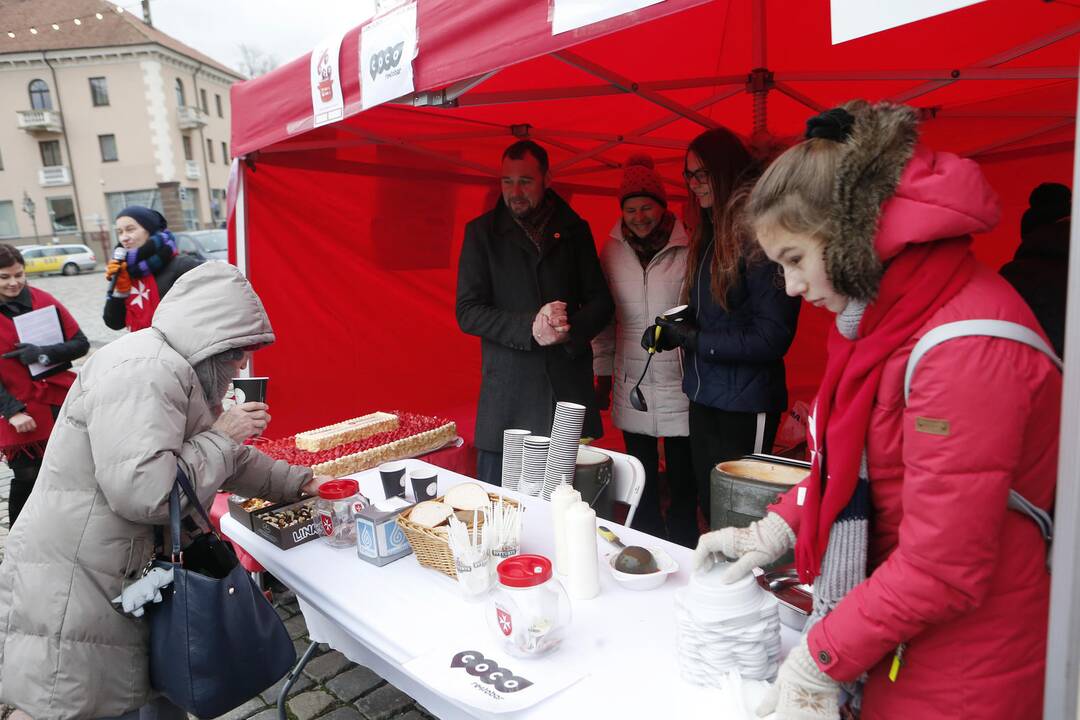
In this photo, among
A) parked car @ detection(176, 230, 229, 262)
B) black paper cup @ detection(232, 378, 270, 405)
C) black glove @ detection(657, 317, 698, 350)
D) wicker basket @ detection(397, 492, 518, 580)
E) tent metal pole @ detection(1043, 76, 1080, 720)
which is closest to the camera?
tent metal pole @ detection(1043, 76, 1080, 720)

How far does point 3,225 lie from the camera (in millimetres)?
30125

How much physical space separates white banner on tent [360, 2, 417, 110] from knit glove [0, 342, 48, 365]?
2514mm

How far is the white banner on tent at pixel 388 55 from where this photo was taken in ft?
6.75

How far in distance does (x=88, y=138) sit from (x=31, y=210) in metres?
3.98


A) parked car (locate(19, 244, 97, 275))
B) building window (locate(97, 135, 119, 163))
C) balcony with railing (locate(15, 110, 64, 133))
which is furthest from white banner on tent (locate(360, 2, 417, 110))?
balcony with railing (locate(15, 110, 64, 133))

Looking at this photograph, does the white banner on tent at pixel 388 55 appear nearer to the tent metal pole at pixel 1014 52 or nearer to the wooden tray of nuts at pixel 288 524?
the wooden tray of nuts at pixel 288 524

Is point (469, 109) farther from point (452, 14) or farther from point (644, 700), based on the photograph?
point (644, 700)

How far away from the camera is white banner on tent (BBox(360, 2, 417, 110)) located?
2057 mm

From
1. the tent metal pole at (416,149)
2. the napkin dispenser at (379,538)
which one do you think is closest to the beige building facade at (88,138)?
the tent metal pole at (416,149)

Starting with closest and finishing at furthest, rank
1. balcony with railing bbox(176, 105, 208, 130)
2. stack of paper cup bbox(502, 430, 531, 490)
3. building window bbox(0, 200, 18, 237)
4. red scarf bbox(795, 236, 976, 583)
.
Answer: red scarf bbox(795, 236, 976, 583) < stack of paper cup bbox(502, 430, 531, 490) < building window bbox(0, 200, 18, 237) < balcony with railing bbox(176, 105, 208, 130)

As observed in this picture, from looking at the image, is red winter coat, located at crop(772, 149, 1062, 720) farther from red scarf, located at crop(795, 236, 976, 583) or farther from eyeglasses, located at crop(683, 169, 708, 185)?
eyeglasses, located at crop(683, 169, 708, 185)

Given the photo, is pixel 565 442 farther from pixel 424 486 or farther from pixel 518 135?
pixel 518 135

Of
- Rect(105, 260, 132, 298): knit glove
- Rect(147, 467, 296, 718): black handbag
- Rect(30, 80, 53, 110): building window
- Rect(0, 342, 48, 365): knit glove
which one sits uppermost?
Rect(30, 80, 53, 110): building window

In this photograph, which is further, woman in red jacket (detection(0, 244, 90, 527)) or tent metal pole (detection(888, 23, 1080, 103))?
woman in red jacket (detection(0, 244, 90, 527))
